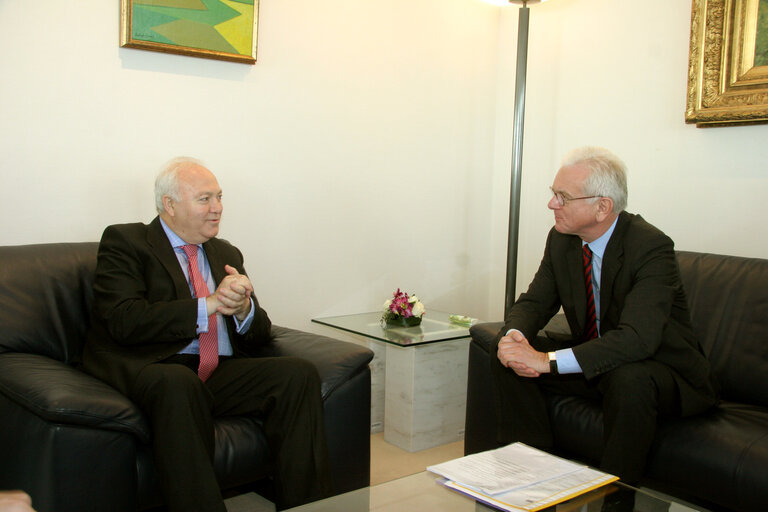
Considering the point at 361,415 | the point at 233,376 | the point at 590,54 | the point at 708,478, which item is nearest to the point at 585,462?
the point at 708,478

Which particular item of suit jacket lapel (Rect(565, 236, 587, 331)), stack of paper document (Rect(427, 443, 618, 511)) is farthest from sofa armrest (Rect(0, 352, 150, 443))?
suit jacket lapel (Rect(565, 236, 587, 331))

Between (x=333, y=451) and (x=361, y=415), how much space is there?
0.16m

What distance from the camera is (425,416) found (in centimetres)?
306

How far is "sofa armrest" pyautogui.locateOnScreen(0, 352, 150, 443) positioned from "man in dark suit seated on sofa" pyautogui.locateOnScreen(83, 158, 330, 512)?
89 mm

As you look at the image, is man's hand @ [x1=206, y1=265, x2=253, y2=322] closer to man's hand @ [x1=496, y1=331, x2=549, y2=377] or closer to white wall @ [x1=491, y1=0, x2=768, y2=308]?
man's hand @ [x1=496, y1=331, x2=549, y2=377]

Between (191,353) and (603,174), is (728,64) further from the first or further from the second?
(191,353)

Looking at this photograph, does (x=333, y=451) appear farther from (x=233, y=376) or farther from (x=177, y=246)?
(x=177, y=246)

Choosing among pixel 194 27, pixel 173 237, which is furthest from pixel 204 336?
pixel 194 27

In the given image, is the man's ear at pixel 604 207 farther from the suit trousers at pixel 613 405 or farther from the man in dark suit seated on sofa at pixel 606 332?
the suit trousers at pixel 613 405

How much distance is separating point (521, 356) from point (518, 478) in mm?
804

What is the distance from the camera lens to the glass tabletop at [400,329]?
115 inches

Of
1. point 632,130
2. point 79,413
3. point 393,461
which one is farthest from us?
point 632,130

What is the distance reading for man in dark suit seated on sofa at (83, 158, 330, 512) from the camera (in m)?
1.87

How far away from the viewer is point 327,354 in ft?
7.74
